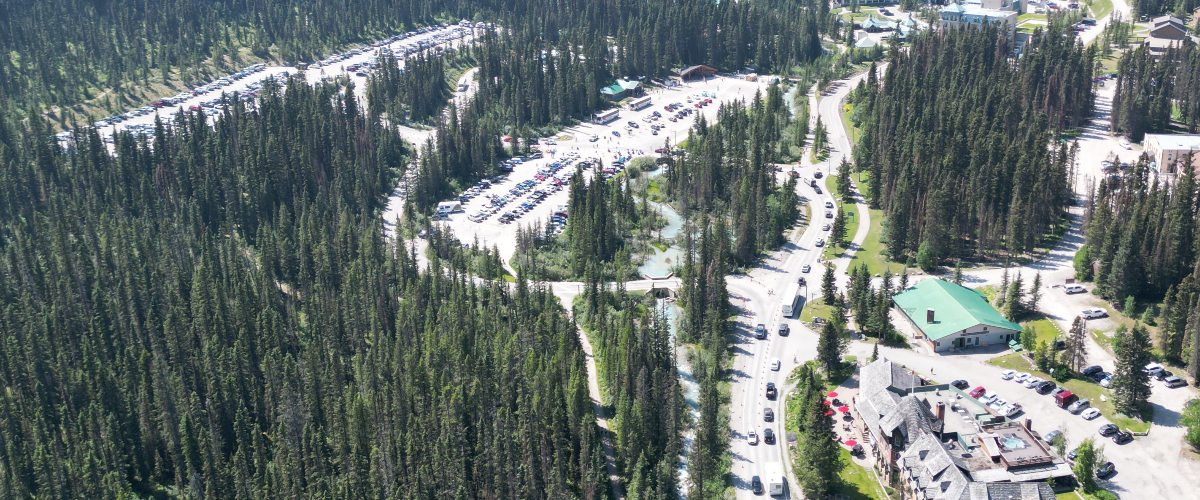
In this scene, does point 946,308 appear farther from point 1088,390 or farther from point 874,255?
point 874,255

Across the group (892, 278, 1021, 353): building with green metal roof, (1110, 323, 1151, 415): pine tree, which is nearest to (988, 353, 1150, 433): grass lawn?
(1110, 323, 1151, 415): pine tree

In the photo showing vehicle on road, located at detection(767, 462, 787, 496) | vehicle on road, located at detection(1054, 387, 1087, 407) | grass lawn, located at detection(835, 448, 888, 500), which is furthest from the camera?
vehicle on road, located at detection(1054, 387, 1087, 407)

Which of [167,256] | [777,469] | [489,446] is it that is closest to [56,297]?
[167,256]

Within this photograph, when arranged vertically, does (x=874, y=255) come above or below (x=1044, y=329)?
above

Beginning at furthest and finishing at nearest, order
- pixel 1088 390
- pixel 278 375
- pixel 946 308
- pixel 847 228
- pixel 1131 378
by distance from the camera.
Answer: pixel 847 228
pixel 946 308
pixel 278 375
pixel 1088 390
pixel 1131 378

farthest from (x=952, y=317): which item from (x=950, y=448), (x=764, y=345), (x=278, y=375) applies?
(x=278, y=375)

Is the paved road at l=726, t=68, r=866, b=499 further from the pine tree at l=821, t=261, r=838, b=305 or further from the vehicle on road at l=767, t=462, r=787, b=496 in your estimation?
the pine tree at l=821, t=261, r=838, b=305
